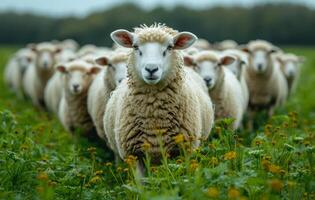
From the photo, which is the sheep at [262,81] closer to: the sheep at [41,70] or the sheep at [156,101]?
the sheep at [41,70]

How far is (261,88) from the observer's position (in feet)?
33.9

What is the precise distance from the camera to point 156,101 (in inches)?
210

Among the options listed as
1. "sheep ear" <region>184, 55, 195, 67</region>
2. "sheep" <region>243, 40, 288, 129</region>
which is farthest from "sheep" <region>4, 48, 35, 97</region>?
"sheep ear" <region>184, 55, 195, 67</region>

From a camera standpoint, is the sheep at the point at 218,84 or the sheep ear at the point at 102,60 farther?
the sheep at the point at 218,84

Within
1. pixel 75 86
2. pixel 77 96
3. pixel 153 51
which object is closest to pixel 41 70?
pixel 77 96

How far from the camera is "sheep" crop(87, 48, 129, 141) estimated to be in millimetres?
7117

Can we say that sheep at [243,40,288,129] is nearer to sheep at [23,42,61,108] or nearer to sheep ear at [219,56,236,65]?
sheep ear at [219,56,236,65]

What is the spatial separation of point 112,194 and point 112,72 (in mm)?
2803

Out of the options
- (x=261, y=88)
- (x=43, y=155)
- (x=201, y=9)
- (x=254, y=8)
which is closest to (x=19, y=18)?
(x=201, y=9)

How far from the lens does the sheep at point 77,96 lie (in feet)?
26.6

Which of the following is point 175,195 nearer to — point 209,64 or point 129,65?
point 129,65

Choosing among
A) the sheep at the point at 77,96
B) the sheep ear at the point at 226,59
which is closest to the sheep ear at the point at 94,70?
the sheep at the point at 77,96

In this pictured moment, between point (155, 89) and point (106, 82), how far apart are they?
6.77 ft

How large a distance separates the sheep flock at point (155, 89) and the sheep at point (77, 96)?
13 millimetres
